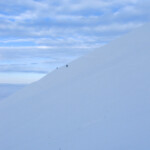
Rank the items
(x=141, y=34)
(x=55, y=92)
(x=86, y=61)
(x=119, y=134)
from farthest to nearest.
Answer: (x=86, y=61)
(x=141, y=34)
(x=55, y=92)
(x=119, y=134)

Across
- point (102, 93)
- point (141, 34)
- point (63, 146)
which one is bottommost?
point (63, 146)

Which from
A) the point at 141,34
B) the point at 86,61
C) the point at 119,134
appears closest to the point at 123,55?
the point at 141,34

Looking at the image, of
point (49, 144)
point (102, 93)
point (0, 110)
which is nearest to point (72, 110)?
point (102, 93)

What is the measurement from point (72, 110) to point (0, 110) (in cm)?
383

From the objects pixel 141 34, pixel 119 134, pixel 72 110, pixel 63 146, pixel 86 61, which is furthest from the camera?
pixel 86 61

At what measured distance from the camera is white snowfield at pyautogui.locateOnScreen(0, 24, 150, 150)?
6016 mm

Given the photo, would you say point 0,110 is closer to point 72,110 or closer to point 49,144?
point 72,110

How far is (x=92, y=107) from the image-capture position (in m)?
7.36

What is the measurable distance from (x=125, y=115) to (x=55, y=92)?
364 centimetres

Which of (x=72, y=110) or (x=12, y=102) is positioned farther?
(x=12, y=102)

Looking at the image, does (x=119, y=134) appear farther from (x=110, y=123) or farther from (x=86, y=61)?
(x=86, y=61)

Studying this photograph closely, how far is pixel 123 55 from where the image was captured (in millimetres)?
9891

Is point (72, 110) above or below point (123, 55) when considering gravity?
below

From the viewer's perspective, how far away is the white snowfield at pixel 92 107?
602 centimetres
